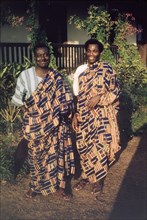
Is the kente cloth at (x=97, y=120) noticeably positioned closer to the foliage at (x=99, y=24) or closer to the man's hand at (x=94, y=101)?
the man's hand at (x=94, y=101)

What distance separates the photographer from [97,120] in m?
4.34

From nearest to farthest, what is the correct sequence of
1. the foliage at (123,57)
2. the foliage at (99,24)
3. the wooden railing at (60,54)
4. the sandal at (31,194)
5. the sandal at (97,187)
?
the sandal at (31,194), the sandal at (97,187), the foliage at (123,57), the foliage at (99,24), the wooden railing at (60,54)

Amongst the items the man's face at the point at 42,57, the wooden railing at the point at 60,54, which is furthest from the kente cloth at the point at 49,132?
the wooden railing at the point at 60,54

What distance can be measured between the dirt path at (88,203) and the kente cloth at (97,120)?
1.11 ft

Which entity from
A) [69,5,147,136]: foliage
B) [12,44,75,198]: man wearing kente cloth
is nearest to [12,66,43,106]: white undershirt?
[12,44,75,198]: man wearing kente cloth

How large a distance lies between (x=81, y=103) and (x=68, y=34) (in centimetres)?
935

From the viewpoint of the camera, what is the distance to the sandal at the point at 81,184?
4594mm

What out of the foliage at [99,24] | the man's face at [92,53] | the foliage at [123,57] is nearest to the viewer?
the man's face at [92,53]

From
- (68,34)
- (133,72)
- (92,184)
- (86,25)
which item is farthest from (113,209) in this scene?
(68,34)

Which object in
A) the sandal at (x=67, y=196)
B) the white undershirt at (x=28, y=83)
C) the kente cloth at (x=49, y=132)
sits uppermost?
the white undershirt at (x=28, y=83)

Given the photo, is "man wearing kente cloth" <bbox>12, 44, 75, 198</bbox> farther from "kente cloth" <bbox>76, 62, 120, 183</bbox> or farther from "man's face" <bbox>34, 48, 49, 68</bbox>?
"kente cloth" <bbox>76, 62, 120, 183</bbox>

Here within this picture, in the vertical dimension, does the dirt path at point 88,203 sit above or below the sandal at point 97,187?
below

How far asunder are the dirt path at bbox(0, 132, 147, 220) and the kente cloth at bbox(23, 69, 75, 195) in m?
0.23

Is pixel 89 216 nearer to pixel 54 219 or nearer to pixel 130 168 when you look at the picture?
pixel 54 219
